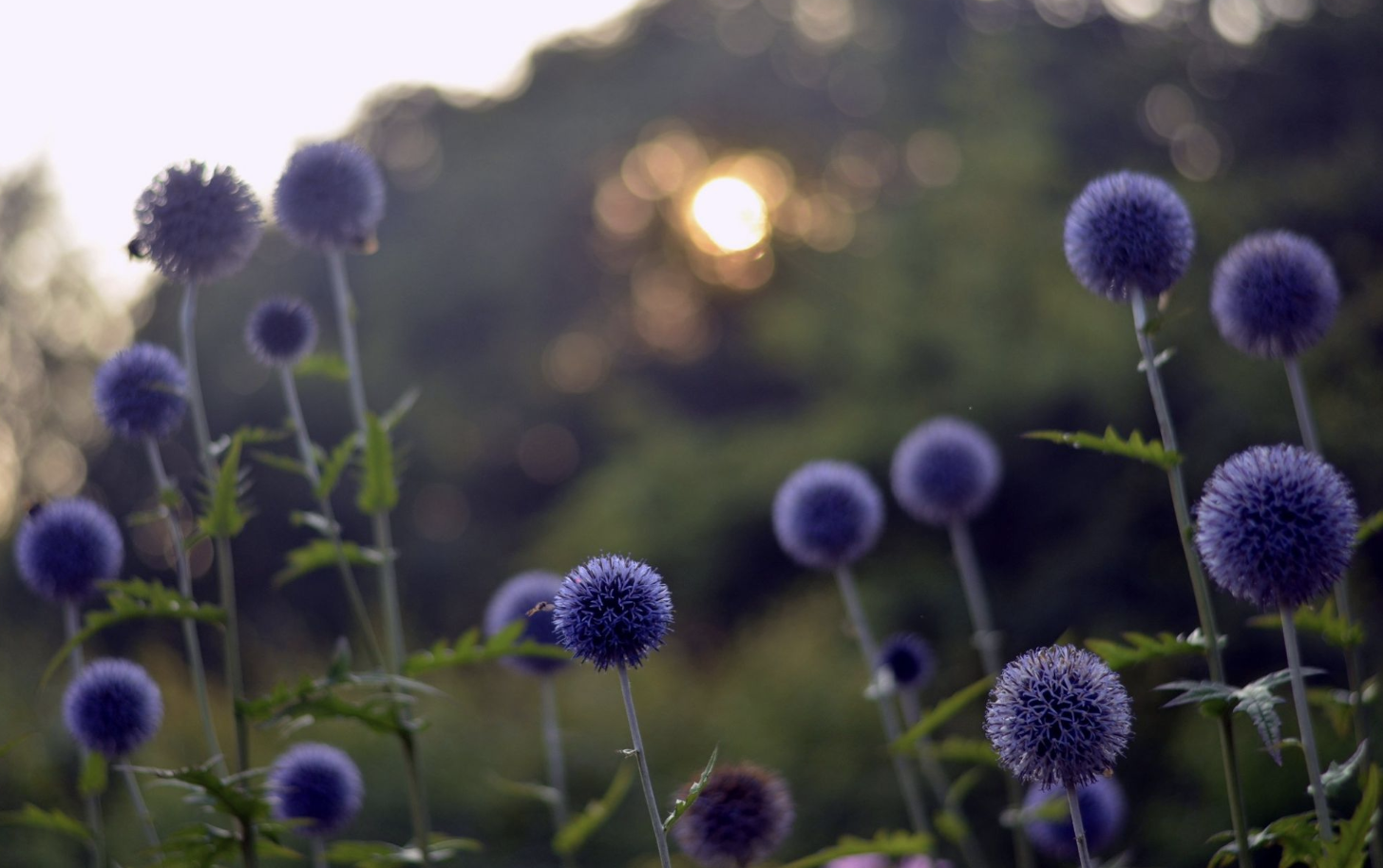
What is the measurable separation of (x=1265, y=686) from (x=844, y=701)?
19.0ft

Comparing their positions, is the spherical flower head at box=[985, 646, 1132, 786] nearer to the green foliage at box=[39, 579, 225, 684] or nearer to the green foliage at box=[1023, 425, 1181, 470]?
the green foliage at box=[1023, 425, 1181, 470]

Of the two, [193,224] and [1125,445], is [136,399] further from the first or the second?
[1125,445]

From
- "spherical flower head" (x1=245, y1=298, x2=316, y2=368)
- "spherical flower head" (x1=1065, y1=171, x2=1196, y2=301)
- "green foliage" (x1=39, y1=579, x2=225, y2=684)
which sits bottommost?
"green foliage" (x1=39, y1=579, x2=225, y2=684)

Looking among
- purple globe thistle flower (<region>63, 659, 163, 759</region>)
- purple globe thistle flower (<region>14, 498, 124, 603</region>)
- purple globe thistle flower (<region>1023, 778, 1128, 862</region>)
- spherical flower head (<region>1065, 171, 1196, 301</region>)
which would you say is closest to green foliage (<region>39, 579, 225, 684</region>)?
purple globe thistle flower (<region>63, 659, 163, 759</region>)

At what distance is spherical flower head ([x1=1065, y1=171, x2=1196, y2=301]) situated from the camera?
2562mm

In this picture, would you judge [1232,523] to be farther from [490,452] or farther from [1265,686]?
[490,452]

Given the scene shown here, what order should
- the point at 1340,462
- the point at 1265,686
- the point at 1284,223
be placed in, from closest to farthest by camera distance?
the point at 1265,686 → the point at 1340,462 → the point at 1284,223

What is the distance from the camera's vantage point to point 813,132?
17.2m

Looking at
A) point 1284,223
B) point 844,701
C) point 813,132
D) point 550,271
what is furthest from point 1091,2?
point 844,701

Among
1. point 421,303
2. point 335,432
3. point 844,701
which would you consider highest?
point 421,303

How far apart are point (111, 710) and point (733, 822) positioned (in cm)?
174

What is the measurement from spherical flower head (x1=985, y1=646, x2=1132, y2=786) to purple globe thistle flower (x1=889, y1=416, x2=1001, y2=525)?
2119mm

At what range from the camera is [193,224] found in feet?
9.82

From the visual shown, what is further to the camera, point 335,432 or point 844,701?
point 335,432
